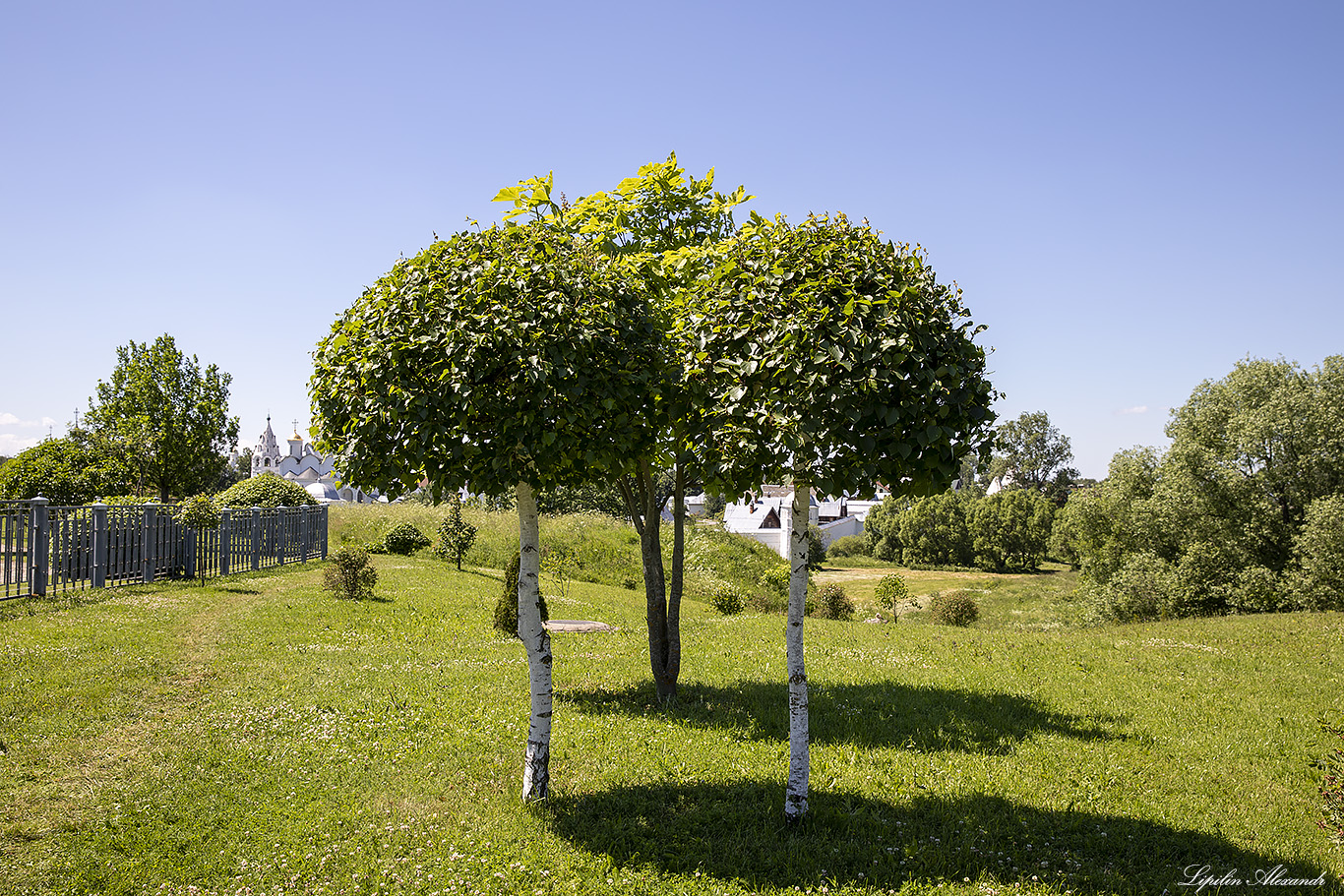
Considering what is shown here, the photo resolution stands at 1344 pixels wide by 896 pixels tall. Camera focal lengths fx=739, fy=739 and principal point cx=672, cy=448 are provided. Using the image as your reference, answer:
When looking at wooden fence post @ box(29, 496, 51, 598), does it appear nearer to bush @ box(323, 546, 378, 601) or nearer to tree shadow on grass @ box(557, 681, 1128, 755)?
bush @ box(323, 546, 378, 601)

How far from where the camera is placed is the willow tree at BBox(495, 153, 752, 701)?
6.04 meters

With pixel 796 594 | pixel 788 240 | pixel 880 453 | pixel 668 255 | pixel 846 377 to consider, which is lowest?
pixel 796 594

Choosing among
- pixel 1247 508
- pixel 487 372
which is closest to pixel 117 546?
pixel 487 372

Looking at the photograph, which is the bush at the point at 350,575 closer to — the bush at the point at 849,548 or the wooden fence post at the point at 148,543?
the wooden fence post at the point at 148,543

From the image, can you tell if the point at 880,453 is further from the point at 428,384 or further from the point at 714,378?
the point at 428,384

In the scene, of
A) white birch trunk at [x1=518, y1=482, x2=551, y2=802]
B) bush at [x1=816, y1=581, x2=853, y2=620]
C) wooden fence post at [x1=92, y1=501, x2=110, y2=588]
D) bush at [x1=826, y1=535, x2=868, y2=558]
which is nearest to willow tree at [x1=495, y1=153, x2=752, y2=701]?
white birch trunk at [x1=518, y1=482, x2=551, y2=802]

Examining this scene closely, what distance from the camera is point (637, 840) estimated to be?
569cm

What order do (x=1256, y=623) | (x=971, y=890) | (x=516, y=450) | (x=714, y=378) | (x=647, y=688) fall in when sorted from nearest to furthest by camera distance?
(x=971, y=890) → (x=516, y=450) → (x=714, y=378) → (x=647, y=688) → (x=1256, y=623)

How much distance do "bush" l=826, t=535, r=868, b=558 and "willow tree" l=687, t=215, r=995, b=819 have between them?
79.8 meters

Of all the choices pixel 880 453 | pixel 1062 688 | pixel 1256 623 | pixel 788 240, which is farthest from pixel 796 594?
pixel 1256 623

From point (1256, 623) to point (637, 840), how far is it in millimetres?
16889

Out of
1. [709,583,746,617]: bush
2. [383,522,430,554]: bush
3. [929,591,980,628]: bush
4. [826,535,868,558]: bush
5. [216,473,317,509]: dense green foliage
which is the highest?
[216,473,317,509]: dense green foliage

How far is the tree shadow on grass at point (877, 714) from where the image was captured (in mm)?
8188

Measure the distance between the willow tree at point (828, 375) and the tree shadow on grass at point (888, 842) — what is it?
0.48m
